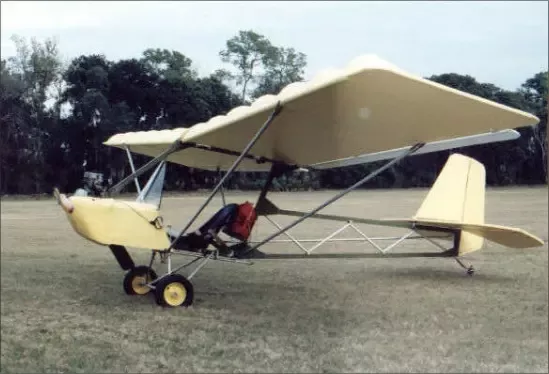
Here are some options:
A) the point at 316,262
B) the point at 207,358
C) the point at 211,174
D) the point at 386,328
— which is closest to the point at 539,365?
the point at 386,328

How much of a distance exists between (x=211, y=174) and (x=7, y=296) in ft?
3.82

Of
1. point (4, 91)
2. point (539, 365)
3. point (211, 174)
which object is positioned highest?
point (4, 91)

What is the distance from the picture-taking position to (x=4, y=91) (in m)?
1.07

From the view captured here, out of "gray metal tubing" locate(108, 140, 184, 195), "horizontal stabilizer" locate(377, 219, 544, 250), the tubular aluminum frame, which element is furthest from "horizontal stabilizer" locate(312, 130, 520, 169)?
"gray metal tubing" locate(108, 140, 184, 195)

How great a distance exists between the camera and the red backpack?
2.79 metres

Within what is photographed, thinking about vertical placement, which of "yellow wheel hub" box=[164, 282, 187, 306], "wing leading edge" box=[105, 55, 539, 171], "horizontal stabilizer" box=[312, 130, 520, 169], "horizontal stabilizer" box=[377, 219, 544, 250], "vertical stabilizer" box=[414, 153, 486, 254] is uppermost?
"wing leading edge" box=[105, 55, 539, 171]

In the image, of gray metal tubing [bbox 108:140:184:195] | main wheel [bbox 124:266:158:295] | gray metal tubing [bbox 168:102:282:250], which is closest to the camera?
gray metal tubing [bbox 108:140:184:195]

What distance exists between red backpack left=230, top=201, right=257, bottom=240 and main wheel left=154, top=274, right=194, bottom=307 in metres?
0.43

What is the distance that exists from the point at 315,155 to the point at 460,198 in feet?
1.98

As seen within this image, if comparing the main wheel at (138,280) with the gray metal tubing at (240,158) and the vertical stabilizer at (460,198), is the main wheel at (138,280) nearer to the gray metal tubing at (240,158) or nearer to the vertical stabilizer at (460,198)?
the gray metal tubing at (240,158)

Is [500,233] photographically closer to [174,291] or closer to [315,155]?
[315,155]

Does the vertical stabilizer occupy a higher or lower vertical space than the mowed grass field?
higher

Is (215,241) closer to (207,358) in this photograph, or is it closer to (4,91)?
(207,358)

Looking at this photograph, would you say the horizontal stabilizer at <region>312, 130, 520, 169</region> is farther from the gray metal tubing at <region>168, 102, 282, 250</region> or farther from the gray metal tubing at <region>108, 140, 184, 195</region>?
the gray metal tubing at <region>108, 140, 184, 195</region>
